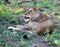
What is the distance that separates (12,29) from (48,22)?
1145 mm

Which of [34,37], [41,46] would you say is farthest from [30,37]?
[41,46]

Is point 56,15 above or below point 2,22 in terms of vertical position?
below

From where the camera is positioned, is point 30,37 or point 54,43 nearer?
point 54,43

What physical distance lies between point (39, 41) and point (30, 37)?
32cm

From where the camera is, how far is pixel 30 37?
7211 mm

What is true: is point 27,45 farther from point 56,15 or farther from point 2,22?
point 56,15

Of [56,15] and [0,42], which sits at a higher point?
[0,42]

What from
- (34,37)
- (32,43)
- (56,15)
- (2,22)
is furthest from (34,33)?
(56,15)

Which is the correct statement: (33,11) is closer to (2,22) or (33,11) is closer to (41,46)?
(2,22)

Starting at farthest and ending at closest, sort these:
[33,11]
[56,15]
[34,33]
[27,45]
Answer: [56,15]
[33,11]
[34,33]
[27,45]

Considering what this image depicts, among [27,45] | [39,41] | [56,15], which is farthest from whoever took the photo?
[56,15]

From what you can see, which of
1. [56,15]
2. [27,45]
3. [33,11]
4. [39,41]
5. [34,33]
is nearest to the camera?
[27,45]

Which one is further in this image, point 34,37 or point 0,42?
point 34,37

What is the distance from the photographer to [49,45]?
21.8ft
